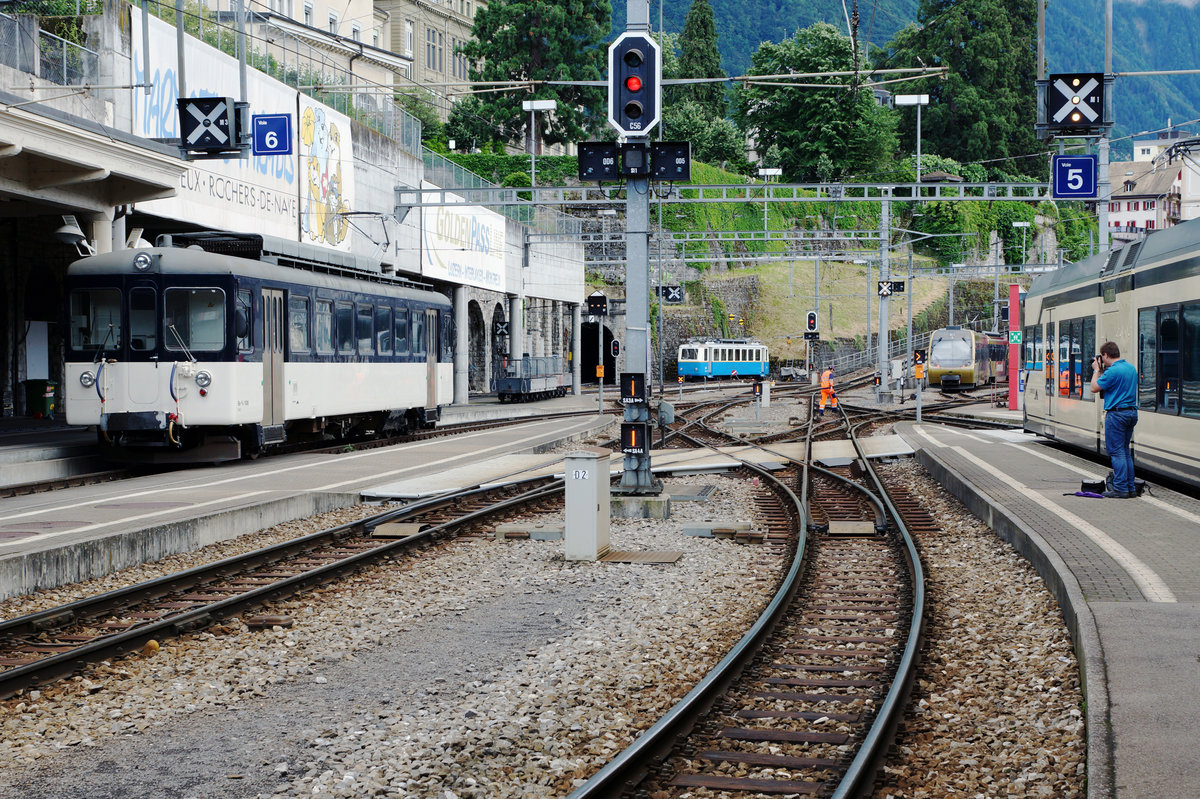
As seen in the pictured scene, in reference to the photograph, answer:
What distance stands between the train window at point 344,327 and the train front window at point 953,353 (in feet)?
144

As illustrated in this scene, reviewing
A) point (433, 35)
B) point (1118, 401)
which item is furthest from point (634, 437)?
point (433, 35)

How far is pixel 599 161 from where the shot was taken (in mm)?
16062

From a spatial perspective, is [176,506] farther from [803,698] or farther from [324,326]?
[803,698]

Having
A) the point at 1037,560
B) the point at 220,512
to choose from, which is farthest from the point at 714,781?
the point at 220,512

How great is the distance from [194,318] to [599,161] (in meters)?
7.57

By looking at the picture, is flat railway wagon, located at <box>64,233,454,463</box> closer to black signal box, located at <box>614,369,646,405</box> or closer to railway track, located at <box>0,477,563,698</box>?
railway track, located at <box>0,477,563,698</box>

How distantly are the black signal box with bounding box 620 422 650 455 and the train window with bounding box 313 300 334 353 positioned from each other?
859cm

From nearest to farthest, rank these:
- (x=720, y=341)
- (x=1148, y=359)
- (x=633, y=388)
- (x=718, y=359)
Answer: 1. (x=633, y=388)
2. (x=1148, y=359)
3. (x=718, y=359)
4. (x=720, y=341)

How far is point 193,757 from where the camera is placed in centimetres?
654

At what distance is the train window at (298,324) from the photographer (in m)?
21.9

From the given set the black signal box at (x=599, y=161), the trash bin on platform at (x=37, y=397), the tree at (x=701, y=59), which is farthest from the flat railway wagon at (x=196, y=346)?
the tree at (x=701, y=59)

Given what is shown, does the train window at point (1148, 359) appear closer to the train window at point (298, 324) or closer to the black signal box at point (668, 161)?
the black signal box at point (668, 161)

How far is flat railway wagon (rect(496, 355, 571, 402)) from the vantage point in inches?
2023

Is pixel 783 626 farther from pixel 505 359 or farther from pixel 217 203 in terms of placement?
pixel 505 359
